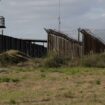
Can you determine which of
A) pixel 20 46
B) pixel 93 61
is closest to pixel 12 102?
pixel 93 61

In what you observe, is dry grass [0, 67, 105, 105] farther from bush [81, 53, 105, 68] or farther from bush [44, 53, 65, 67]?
bush [44, 53, 65, 67]

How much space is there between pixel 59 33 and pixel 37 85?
22978 mm

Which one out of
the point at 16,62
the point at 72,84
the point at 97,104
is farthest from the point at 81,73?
the point at 16,62

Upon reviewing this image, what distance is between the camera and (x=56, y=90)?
63.6 feet

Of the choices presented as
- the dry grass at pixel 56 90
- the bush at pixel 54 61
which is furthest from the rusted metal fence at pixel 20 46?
the dry grass at pixel 56 90

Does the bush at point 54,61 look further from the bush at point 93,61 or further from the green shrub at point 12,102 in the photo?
the green shrub at point 12,102

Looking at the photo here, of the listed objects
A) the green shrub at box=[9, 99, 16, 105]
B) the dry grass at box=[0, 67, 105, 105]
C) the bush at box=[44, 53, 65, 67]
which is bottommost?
the green shrub at box=[9, 99, 16, 105]

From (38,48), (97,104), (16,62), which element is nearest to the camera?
(97,104)

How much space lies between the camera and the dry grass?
16761 millimetres

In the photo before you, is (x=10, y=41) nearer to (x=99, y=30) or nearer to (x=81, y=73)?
(x=99, y=30)

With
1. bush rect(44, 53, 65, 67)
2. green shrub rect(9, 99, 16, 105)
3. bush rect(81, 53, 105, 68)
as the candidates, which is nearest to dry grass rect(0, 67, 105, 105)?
green shrub rect(9, 99, 16, 105)

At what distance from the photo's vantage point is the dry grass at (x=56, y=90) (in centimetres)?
1676

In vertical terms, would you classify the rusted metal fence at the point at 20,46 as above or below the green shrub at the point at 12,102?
above

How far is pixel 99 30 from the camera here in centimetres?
4691
